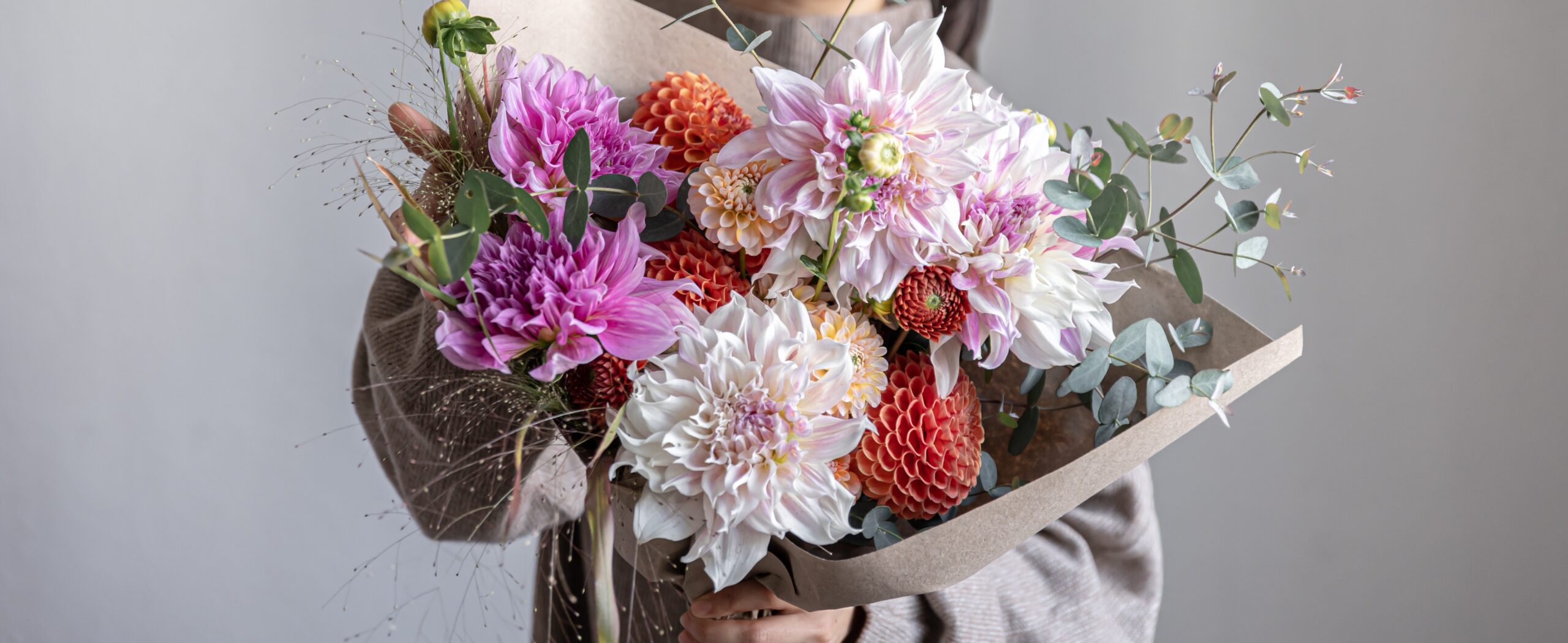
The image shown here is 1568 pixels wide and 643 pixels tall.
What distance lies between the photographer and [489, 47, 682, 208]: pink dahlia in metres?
0.42

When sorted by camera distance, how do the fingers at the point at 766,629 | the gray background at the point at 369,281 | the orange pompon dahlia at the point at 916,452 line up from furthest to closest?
1. the gray background at the point at 369,281
2. the fingers at the point at 766,629
3. the orange pompon dahlia at the point at 916,452

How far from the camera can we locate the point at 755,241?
1.37ft

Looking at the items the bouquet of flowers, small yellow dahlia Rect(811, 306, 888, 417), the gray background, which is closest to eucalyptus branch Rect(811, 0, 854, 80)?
the bouquet of flowers

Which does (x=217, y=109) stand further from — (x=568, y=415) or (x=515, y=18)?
(x=568, y=415)

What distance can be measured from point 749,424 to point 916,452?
0.32 feet

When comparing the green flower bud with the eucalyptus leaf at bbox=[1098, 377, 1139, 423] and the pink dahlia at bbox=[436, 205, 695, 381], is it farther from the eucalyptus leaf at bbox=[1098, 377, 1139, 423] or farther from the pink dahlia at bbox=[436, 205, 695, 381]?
the eucalyptus leaf at bbox=[1098, 377, 1139, 423]

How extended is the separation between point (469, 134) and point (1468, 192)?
1.07 m

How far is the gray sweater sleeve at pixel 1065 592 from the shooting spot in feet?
2.10

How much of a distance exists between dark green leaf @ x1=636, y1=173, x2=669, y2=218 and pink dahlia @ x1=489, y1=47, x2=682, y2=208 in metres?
0.02

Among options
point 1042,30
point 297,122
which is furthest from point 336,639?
point 1042,30

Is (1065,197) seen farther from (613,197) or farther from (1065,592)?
(1065,592)

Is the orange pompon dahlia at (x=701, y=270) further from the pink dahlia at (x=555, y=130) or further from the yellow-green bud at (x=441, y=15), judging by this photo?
the yellow-green bud at (x=441, y=15)

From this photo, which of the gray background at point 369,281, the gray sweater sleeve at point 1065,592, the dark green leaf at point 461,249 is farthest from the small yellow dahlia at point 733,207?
the gray background at point 369,281

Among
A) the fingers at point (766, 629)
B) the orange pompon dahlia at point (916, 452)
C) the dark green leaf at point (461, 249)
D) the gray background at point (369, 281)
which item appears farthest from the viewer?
the gray background at point (369, 281)
